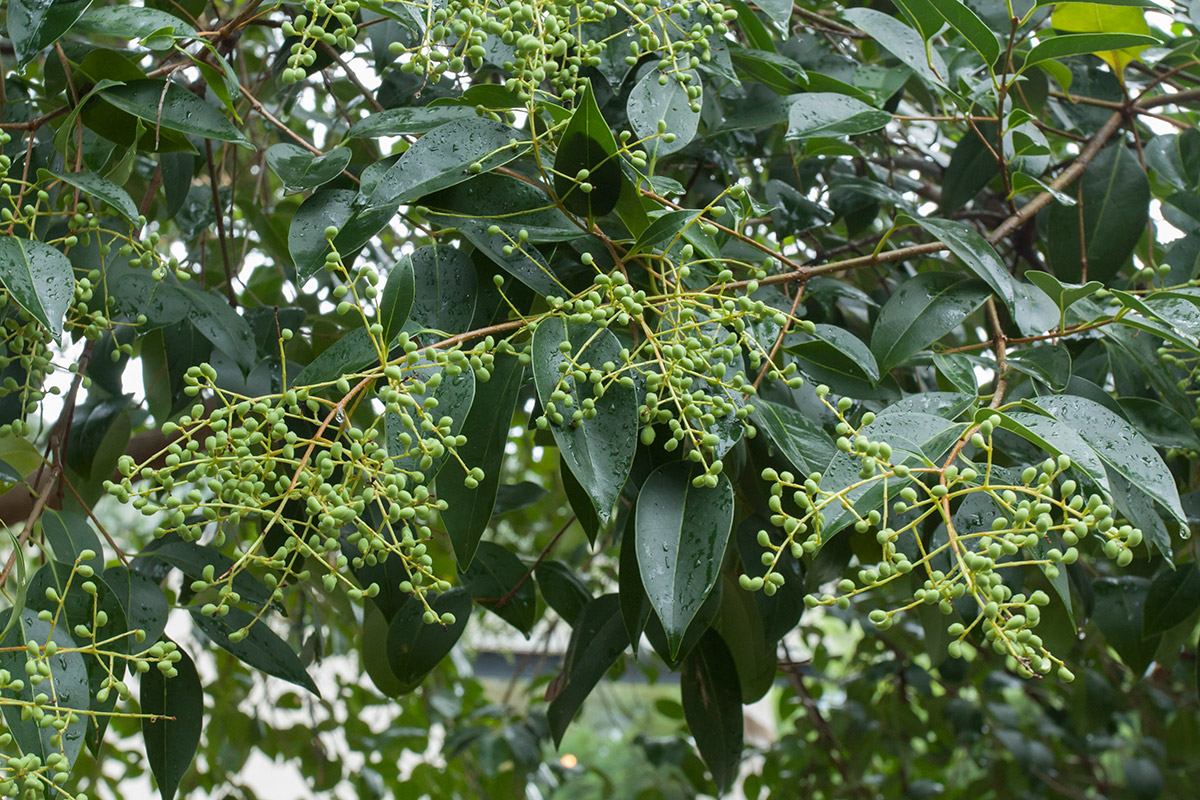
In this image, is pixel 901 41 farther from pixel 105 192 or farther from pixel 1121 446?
pixel 105 192

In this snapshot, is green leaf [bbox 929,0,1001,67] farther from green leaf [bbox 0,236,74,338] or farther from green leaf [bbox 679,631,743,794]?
green leaf [bbox 0,236,74,338]

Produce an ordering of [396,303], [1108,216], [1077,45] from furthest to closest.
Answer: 1. [1108,216]
2. [1077,45]
3. [396,303]

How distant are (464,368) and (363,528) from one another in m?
0.12

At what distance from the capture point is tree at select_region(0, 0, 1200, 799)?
0.62 metres

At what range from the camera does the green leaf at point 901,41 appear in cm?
87

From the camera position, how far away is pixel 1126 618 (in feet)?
3.39

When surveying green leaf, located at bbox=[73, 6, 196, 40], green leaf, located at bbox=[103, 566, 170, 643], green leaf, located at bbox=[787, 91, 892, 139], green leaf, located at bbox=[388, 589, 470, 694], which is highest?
green leaf, located at bbox=[73, 6, 196, 40]

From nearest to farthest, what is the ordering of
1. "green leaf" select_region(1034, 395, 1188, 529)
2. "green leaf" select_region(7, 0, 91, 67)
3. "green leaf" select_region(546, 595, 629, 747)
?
"green leaf" select_region(1034, 395, 1188, 529) → "green leaf" select_region(7, 0, 91, 67) → "green leaf" select_region(546, 595, 629, 747)

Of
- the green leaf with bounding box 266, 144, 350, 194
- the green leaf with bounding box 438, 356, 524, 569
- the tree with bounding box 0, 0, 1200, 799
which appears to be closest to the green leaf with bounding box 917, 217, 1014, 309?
the tree with bounding box 0, 0, 1200, 799

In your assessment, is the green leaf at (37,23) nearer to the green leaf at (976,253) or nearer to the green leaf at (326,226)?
the green leaf at (326,226)

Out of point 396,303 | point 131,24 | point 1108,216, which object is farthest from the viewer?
point 1108,216

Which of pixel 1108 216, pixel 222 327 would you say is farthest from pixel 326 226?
pixel 1108 216

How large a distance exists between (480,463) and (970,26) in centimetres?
57

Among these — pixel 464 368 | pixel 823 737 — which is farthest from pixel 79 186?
pixel 823 737
